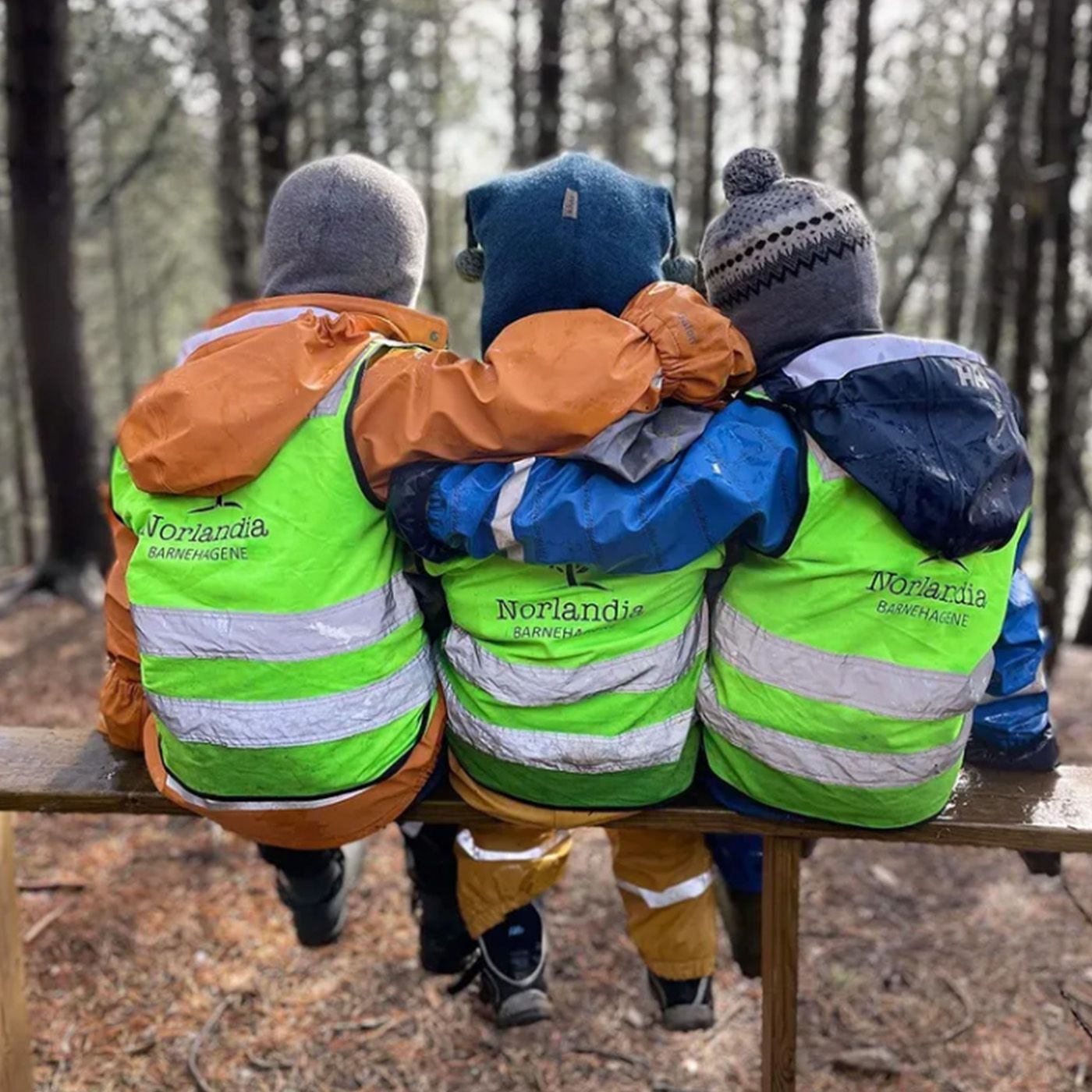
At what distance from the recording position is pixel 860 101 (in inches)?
219

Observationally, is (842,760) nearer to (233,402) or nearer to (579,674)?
(579,674)

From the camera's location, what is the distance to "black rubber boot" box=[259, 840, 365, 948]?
235 cm

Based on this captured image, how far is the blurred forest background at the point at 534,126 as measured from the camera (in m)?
6.36

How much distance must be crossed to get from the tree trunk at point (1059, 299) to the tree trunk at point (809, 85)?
4.58ft

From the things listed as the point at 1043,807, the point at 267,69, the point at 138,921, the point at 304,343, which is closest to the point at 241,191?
the point at 267,69

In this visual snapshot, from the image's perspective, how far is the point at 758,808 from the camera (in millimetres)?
1979

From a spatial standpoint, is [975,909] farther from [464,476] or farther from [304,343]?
[304,343]

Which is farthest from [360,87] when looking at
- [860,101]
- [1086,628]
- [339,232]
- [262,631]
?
[1086,628]

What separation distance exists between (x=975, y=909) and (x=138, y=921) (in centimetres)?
324

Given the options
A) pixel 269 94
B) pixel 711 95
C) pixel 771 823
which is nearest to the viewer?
pixel 771 823

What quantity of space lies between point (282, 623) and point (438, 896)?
1024 mm

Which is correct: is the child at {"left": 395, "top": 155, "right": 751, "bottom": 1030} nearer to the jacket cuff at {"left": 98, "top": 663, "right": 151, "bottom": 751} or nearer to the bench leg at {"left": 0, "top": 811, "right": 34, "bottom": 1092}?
the jacket cuff at {"left": 98, "top": 663, "right": 151, "bottom": 751}

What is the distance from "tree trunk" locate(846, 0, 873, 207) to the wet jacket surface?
4290mm

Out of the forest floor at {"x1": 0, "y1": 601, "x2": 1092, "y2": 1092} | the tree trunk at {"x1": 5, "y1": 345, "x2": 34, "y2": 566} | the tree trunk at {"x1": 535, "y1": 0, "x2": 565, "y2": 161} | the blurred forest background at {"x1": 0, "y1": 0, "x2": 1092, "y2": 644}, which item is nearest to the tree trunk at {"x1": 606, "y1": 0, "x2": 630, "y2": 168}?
the blurred forest background at {"x1": 0, "y1": 0, "x2": 1092, "y2": 644}
